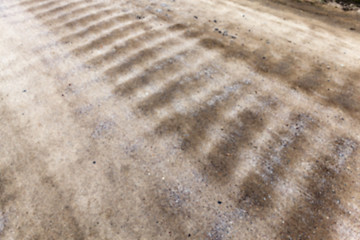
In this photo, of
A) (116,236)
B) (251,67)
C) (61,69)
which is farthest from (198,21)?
(116,236)

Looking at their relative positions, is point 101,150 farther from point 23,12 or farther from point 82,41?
point 23,12

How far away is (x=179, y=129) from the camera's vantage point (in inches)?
300

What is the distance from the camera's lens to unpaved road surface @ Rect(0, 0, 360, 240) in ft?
19.0

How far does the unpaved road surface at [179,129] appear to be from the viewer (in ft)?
19.0

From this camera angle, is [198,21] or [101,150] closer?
[101,150]

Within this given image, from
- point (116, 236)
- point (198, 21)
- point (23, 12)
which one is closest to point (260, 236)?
point (116, 236)

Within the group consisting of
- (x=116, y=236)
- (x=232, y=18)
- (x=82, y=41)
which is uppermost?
(x=232, y=18)

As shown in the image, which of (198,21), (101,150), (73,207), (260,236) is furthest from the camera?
(198,21)

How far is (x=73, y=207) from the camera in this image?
5.97m

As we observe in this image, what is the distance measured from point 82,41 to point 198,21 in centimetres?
601

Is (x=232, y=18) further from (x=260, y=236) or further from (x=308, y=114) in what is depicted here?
(x=260, y=236)

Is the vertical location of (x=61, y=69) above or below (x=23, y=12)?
below

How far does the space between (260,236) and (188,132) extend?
3485 mm

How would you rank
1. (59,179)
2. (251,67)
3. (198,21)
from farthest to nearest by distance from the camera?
(198,21) < (251,67) < (59,179)
